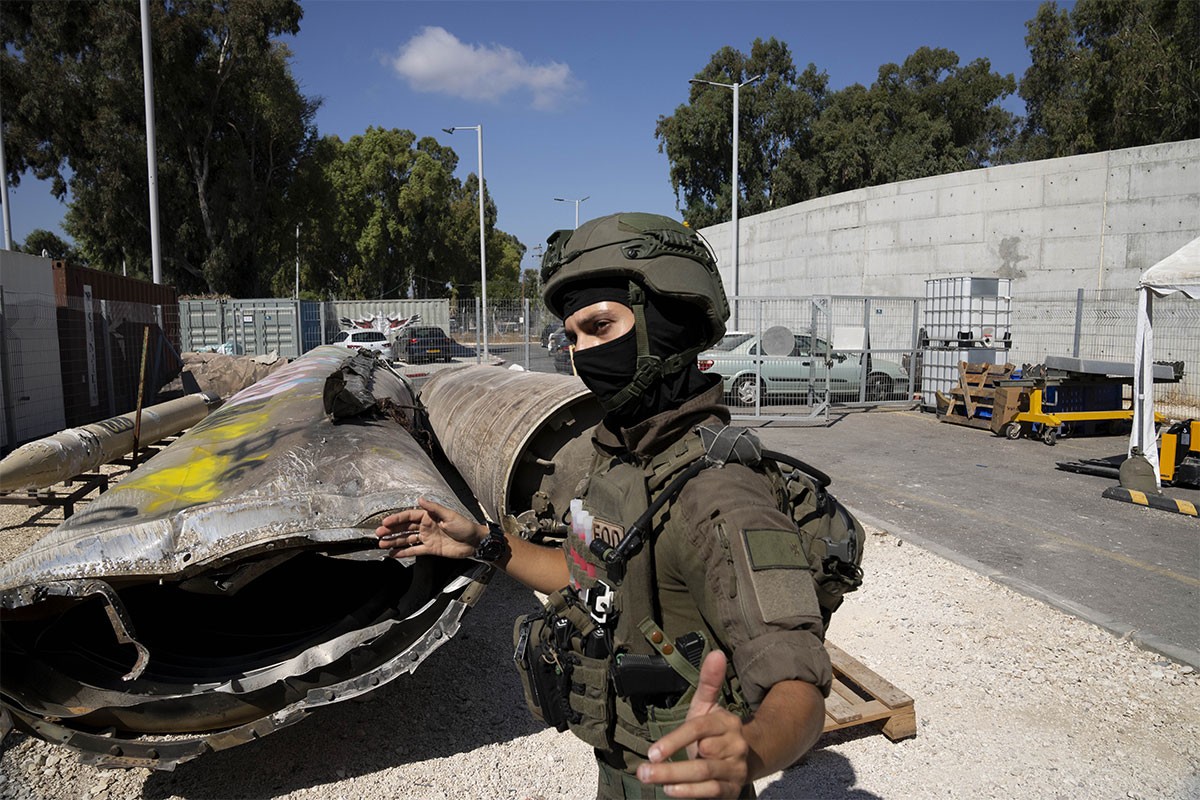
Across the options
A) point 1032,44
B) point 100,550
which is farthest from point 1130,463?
point 1032,44

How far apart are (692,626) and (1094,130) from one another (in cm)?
3344

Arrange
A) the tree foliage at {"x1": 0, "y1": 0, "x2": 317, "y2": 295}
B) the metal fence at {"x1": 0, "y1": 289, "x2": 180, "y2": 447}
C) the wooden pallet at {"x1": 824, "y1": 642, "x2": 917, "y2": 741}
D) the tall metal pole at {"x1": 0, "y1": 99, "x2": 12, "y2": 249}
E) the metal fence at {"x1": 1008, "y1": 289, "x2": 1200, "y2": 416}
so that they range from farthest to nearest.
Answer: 1. the tree foliage at {"x1": 0, "y1": 0, "x2": 317, "y2": 295}
2. the tall metal pole at {"x1": 0, "y1": 99, "x2": 12, "y2": 249}
3. the metal fence at {"x1": 1008, "y1": 289, "x2": 1200, "y2": 416}
4. the metal fence at {"x1": 0, "y1": 289, "x2": 180, "y2": 447}
5. the wooden pallet at {"x1": 824, "y1": 642, "x2": 917, "y2": 741}

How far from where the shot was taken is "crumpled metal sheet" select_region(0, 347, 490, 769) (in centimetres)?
279

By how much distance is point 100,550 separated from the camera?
2756 mm

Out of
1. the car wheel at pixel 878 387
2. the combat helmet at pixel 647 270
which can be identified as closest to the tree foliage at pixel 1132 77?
the car wheel at pixel 878 387

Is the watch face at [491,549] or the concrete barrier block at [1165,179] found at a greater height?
the concrete barrier block at [1165,179]

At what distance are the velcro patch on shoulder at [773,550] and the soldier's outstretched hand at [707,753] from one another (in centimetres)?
27

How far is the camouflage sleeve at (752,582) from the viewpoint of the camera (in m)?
1.24

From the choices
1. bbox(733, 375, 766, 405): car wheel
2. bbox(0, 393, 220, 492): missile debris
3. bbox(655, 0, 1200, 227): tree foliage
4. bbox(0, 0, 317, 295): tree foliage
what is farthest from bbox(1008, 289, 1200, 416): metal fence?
bbox(0, 0, 317, 295): tree foliage

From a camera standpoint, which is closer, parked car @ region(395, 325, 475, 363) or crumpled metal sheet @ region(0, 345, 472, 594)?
crumpled metal sheet @ region(0, 345, 472, 594)

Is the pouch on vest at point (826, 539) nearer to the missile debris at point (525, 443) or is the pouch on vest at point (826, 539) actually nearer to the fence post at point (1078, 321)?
the missile debris at point (525, 443)

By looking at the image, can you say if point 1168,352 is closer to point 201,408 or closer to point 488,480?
point 488,480

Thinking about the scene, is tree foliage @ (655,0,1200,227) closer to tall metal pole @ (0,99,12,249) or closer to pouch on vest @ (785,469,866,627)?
tall metal pole @ (0,99,12,249)

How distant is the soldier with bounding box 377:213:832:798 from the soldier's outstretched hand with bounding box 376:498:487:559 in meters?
0.40
